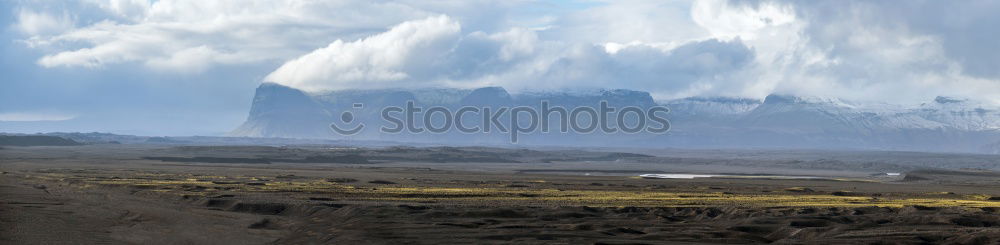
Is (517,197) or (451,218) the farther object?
(517,197)

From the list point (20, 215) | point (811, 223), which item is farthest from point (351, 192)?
point (811, 223)

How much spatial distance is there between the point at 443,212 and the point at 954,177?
100285mm

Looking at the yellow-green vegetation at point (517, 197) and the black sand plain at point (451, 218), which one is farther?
the yellow-green vegetation at point (517, 197)

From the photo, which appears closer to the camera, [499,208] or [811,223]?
[811,223]

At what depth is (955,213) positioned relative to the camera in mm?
51156

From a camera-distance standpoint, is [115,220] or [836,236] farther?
[115,220]

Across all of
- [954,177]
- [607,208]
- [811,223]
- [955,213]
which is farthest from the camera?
[954,177]

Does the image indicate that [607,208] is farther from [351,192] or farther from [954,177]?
[954,177]

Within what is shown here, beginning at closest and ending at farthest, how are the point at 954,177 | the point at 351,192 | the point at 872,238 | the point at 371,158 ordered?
the point at 872,238 < the point at 351,192 < the point at 954,177 < the point at 371,158

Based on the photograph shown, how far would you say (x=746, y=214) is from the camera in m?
51.4

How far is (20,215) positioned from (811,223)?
32.8 metres

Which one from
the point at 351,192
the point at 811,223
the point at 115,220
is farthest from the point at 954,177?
the point at 115,220

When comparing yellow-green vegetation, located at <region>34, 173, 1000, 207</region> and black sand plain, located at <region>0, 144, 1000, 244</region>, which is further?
yellow-green vegetation, located at <region>34, 173, 1000, 207</region>

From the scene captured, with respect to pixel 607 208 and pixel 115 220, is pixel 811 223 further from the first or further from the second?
pixel 115 220
